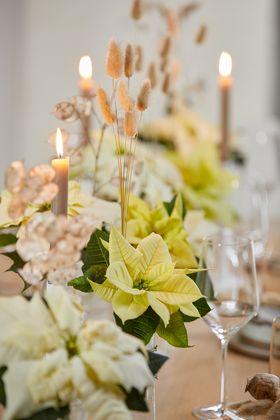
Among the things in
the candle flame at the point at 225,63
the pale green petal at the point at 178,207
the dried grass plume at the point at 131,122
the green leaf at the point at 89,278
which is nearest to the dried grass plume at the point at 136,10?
the candle flame at the point at 225,63

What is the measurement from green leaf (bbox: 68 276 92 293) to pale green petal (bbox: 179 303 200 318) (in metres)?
0.11

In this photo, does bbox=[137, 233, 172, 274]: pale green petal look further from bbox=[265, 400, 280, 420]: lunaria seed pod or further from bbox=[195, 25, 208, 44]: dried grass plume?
bbox=[195, 25, 208, 44]: dried grass plume

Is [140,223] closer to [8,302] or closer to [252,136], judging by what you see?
[8,302]

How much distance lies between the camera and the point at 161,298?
2.61ft

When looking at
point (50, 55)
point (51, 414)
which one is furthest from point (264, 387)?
point (50, 55)

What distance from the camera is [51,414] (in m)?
0.66

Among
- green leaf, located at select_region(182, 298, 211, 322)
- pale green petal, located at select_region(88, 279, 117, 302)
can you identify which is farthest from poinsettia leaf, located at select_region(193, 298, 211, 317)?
pale green petal, located at select_region(88, 279, 117, 302)

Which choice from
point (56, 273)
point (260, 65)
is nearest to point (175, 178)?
point (56, 273)

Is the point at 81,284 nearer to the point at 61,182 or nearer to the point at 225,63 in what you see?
the point at 61,182

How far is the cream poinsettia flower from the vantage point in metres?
0.78

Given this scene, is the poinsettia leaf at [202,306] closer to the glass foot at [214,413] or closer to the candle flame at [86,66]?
the glass foot at [214,413]

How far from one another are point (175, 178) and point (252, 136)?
0.88 meters

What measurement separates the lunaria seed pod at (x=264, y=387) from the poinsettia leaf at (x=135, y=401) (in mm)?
245

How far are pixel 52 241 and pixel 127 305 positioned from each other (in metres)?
0.15
